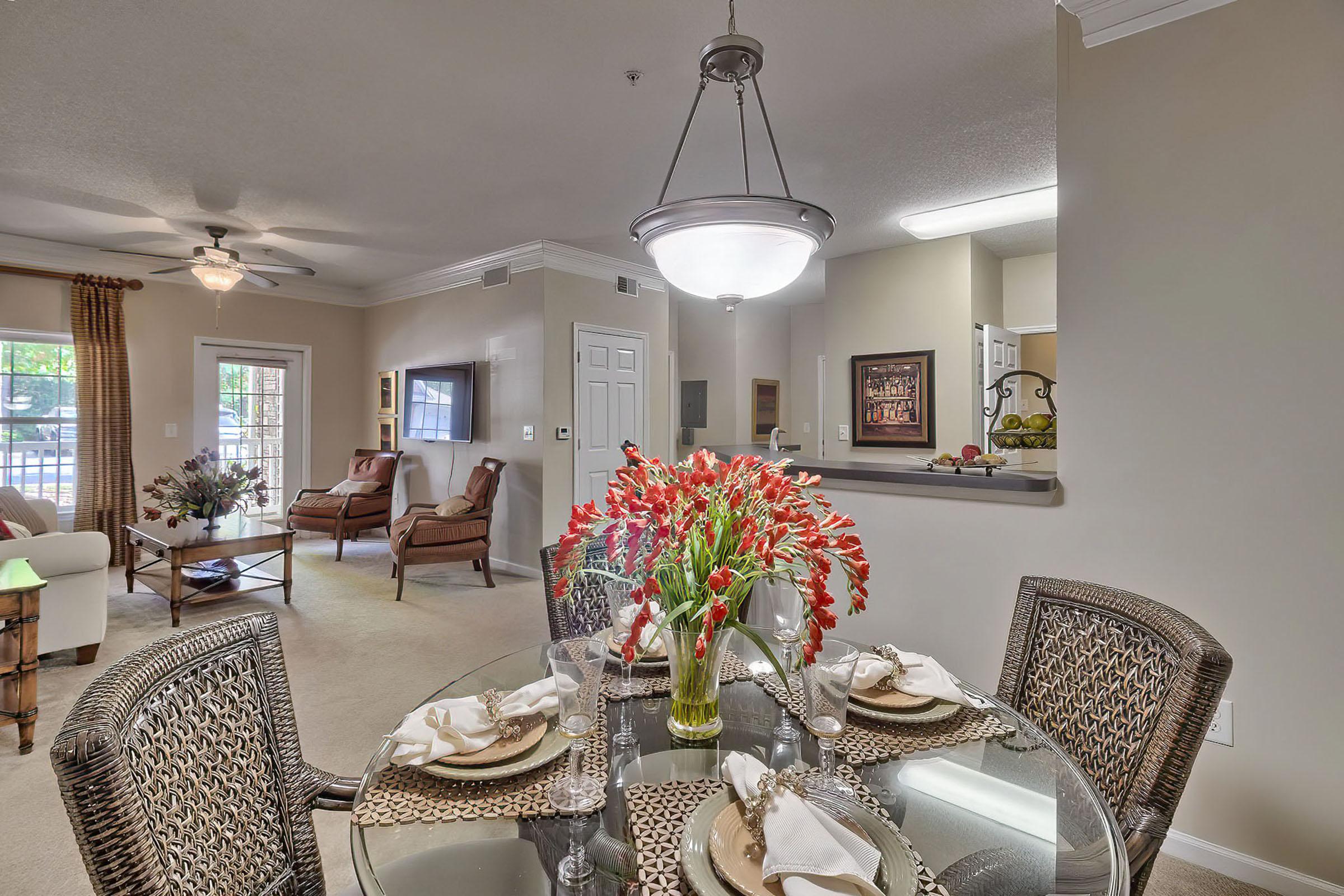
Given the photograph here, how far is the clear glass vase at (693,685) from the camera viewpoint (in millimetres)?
1186

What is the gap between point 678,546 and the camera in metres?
1.12

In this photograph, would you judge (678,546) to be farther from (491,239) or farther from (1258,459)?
(491,239)

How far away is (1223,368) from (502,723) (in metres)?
2.09

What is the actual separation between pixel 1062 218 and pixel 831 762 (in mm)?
1929

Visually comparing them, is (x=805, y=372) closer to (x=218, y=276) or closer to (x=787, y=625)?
(x=218, y=276)

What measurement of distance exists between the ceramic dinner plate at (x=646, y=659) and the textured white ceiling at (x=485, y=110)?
2.04m

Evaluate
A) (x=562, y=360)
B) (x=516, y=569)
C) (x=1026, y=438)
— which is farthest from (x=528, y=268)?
(x=1026, y=438)

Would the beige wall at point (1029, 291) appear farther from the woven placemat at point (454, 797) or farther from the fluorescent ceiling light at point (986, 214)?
the woven placemat at point (454, 797)

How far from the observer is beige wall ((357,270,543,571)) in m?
5.25

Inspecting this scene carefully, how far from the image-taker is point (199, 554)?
157 inches

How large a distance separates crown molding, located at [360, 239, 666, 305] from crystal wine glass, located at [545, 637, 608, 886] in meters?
4.48

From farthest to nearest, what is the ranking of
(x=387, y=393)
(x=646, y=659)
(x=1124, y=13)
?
(x=387, y=393) < (x=1124, y=13) < (x=646, y=659)

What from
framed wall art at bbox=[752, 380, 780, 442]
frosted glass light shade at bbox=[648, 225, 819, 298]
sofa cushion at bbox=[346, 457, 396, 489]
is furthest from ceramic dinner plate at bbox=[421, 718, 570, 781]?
framed wall art at bbox=[752, 380, 780, 442]

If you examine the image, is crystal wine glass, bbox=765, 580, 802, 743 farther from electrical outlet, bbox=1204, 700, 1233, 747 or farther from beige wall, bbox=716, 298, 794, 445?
beige wall, bbox=716, 298, 794, 445
